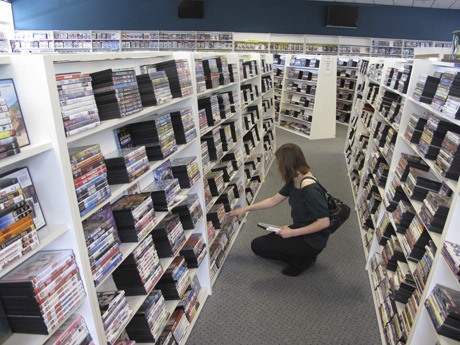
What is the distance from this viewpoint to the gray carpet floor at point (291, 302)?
8.66ft

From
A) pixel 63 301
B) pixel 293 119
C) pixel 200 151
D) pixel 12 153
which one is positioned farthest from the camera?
pixel 293 119

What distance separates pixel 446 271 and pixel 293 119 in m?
7.93

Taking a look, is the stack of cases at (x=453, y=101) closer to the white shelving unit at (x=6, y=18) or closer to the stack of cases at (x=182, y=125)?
the stack of cases at (x=182, y=125)

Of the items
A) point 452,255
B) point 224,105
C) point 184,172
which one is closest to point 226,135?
point 224,105

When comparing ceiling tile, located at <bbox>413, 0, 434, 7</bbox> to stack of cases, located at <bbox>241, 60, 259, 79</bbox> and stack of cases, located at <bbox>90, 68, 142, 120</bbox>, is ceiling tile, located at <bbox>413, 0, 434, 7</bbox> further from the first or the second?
stack of cases, located at <bbox>90, 68, 142, 120</bbox>

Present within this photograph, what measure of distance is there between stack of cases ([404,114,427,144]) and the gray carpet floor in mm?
1441

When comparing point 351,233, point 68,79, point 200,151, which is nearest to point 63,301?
point 68,79

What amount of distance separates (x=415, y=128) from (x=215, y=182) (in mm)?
1688

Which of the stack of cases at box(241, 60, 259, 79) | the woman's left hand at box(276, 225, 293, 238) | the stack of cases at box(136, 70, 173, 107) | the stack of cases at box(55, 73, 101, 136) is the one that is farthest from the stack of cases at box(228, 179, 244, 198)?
the stack of cases at box(55, 73, 101, 136)

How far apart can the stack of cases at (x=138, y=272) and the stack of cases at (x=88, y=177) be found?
0.44 meters

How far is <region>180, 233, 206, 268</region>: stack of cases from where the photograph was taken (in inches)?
106

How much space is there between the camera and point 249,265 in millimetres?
3518

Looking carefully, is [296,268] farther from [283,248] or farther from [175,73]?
[175,73]

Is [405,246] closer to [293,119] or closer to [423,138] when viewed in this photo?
[423,138]
